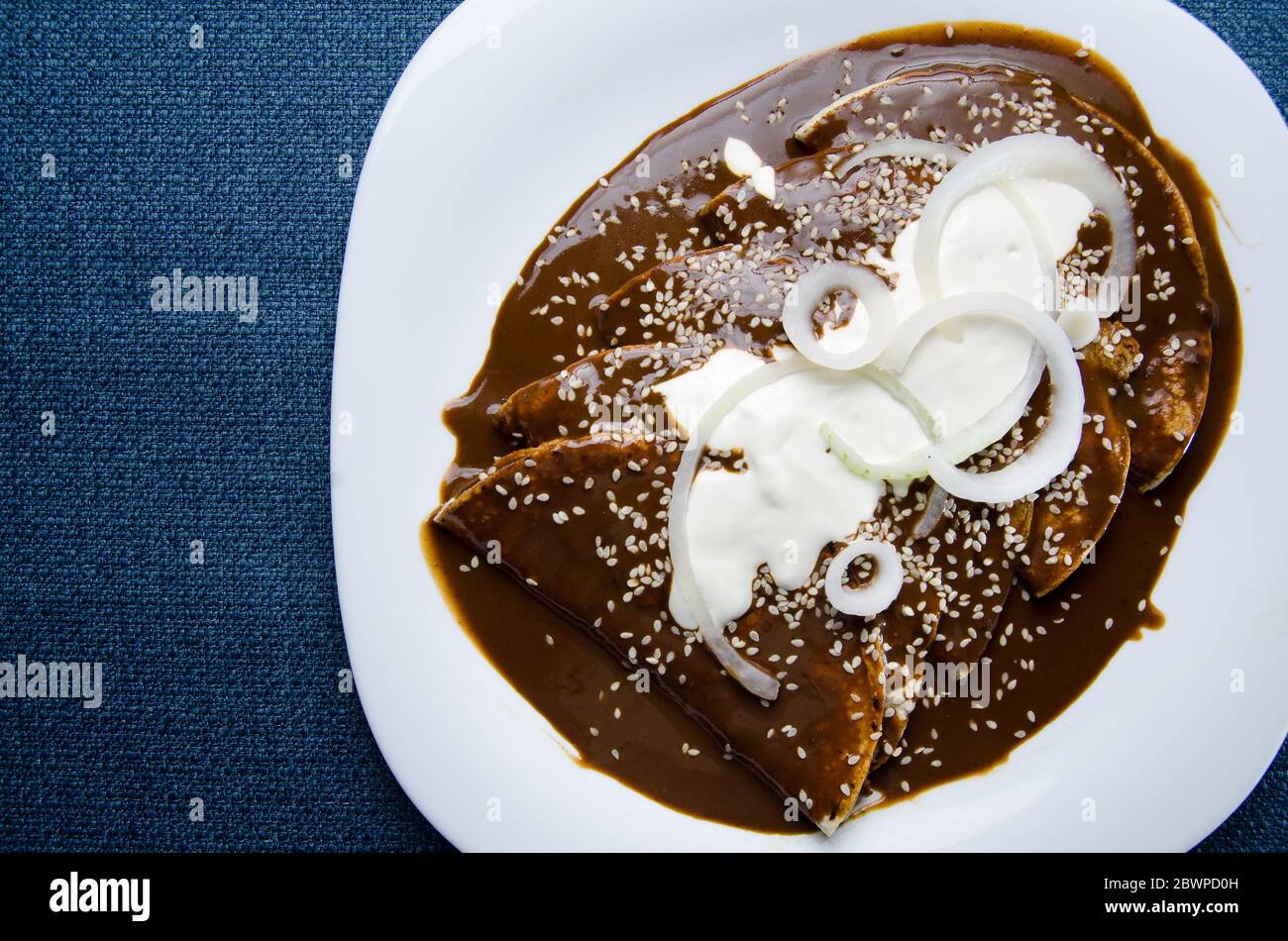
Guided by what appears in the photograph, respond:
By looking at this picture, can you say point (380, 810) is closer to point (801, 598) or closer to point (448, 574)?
point (448, 574)

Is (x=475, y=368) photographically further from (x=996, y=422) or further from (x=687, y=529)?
(x=996, y=422)

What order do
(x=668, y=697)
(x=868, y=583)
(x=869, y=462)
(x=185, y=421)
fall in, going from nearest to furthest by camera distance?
(x=869, y=462) → (x=868, y=583) → (x=668, y=697) → (x=185, y=421)

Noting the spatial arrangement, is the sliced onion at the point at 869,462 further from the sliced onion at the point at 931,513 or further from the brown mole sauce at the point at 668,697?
the brown mole sauce at the point at 668,697

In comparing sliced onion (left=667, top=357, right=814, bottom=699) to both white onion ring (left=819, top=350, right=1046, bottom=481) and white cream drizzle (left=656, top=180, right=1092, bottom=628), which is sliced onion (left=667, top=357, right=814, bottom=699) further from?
white onion ring (left=819, top=350, right=1046, bottom=481)

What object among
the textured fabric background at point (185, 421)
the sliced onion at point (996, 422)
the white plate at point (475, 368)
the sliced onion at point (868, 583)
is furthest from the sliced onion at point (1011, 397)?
the textured fabric background at point (185, 421)

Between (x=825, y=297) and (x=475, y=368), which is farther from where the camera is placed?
(x=475, y=368)

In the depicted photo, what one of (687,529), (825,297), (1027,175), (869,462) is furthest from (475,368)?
(1027,175)
